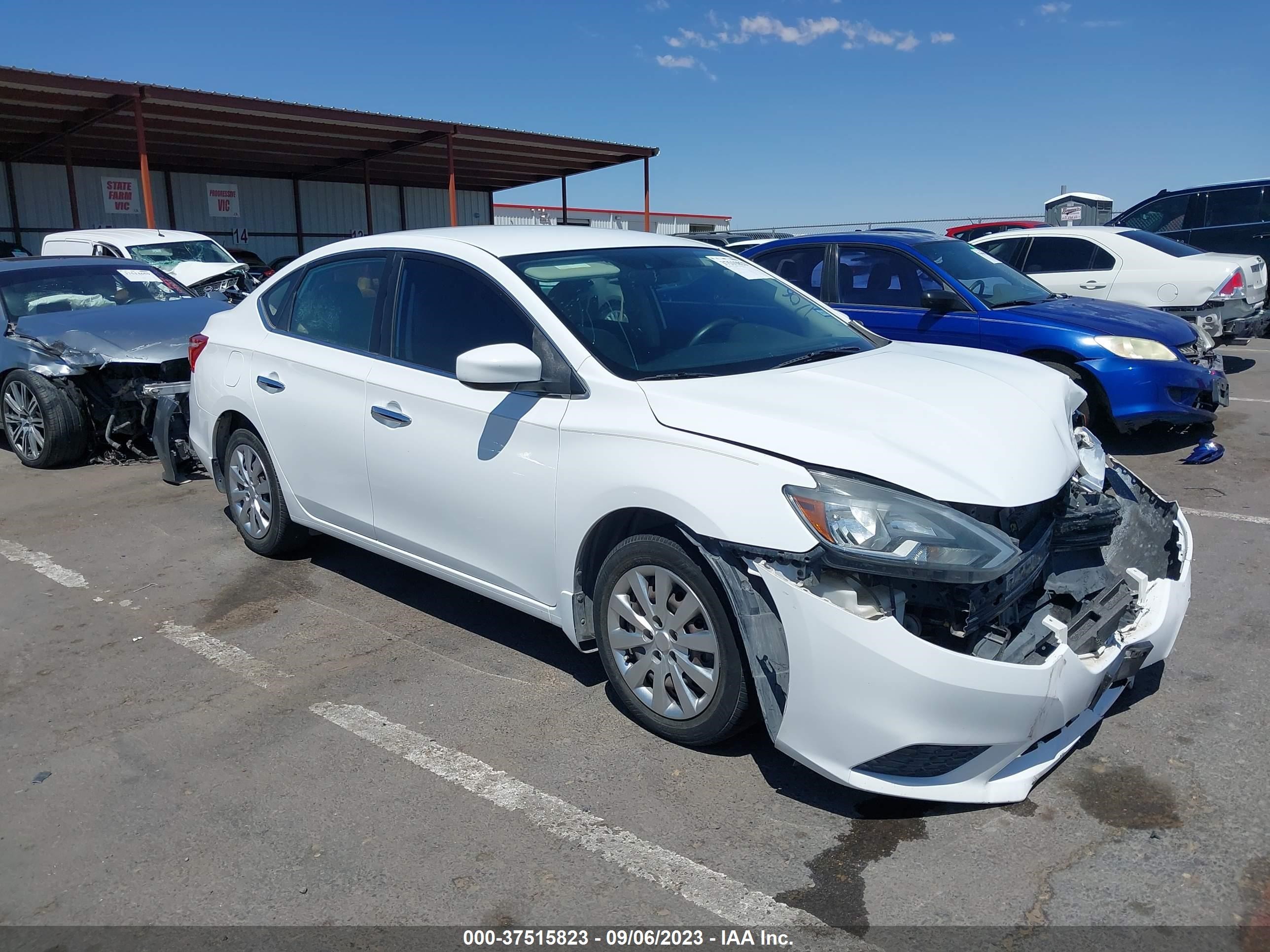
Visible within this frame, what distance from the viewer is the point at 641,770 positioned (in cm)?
330

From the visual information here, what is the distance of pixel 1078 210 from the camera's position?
23156 millimetres

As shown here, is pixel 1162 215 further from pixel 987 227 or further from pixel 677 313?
pixel 677 313

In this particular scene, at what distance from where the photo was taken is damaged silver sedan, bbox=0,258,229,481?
739 centimetres

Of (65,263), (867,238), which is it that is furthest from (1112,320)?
(65,263)

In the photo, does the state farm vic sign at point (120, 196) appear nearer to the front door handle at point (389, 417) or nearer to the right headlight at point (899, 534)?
the front door handle at point (389, 417)

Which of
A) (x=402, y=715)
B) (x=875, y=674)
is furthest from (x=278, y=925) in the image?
(x=875, y=674)

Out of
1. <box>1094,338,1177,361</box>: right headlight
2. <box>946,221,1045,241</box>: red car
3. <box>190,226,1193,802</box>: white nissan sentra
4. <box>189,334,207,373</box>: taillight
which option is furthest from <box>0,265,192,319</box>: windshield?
<box>946,221,1045,241</box>: red car

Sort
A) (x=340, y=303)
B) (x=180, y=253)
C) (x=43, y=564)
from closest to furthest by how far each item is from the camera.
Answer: (x=340, y=303)
(x=43, y=564)
(x=180, y=253)

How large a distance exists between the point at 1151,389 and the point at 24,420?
8.26 m

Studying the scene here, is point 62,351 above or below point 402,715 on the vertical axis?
above

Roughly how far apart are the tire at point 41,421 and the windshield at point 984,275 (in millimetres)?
6465

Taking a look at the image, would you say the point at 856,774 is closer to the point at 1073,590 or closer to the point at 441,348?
the point at 1073,590

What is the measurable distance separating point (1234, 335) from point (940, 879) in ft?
29.9

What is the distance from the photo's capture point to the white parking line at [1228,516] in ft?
18.8
